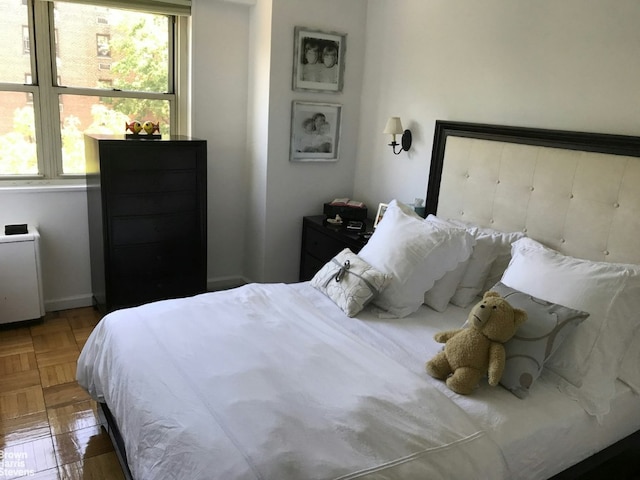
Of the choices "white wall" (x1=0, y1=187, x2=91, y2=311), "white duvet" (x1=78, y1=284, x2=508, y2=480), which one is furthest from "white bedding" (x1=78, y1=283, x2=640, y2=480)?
"white wall" (x1=0, y1=187, x2=91, y2=311)

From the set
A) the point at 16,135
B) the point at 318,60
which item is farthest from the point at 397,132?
the point at 16,135

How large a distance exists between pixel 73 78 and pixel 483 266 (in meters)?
2.82

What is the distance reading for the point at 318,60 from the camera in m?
3.61

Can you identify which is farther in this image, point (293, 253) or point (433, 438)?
point (293, 253)

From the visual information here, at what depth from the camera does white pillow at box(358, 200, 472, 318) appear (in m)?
2.34

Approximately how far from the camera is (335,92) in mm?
3719

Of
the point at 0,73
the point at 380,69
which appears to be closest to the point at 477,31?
the point at 380,69

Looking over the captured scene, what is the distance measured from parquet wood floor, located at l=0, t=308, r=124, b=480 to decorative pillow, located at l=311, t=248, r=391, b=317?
1.17 metres

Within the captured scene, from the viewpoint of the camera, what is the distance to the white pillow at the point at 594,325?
5.90 feet

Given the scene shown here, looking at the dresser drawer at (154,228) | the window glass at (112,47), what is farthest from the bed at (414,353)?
the window glass at (112,47)

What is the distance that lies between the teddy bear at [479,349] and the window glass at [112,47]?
2.84 meters

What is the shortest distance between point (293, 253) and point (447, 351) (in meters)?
2.18

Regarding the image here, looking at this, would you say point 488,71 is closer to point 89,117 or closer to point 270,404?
point 270,404

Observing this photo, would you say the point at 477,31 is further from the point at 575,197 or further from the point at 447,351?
the point at 447,351
